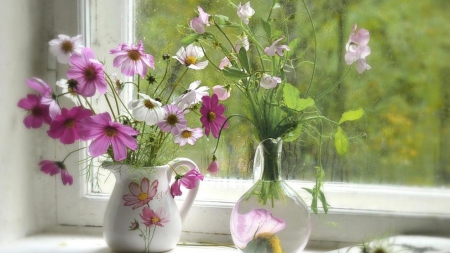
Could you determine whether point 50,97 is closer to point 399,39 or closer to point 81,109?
point 81,109

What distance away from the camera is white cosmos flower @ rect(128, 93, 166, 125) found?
99 centimetres

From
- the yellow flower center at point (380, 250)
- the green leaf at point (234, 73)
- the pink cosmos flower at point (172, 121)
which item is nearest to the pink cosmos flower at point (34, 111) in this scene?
the pink cosmos flower at point (172, 121)

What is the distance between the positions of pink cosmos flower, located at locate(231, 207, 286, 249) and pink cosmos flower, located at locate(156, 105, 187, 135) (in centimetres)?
18

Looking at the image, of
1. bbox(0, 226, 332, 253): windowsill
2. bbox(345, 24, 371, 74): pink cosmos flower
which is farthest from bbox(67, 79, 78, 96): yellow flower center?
bbox(345, 24, 371, 74): pink cosmos flower

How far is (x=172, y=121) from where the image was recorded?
3.34 ft

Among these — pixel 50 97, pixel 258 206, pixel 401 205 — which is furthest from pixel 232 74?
pixel 401 205

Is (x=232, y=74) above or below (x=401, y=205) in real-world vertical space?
above

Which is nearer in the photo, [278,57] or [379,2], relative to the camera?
[278,57]

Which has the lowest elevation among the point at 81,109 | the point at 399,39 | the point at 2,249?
the point at 2,249

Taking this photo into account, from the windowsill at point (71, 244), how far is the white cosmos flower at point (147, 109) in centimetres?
30

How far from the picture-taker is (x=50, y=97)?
1062 millimetres

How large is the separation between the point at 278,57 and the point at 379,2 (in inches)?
10.3

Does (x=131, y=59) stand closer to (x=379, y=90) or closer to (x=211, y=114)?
(x=211, y=114)

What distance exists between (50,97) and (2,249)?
329 millimetres
